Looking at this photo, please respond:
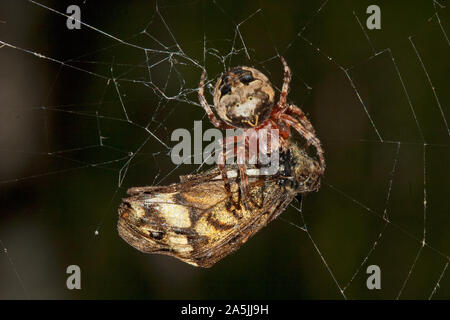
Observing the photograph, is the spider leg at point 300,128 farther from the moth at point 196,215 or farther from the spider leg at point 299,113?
the moth at point 196,215

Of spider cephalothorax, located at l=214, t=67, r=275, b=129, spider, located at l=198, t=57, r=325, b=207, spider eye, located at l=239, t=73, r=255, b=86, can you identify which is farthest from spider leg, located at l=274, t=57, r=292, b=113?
spider eye, located at l=239, t=73, r=255, b=86

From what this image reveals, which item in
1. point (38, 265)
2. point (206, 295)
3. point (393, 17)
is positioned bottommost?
point (206, 295)

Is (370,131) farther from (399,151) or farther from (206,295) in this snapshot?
(206,295)

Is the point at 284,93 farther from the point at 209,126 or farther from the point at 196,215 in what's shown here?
the point at 196,215

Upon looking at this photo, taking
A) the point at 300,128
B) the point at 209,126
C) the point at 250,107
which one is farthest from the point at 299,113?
the point at 209,126

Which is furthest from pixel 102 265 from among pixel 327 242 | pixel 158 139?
pixel 327 242
